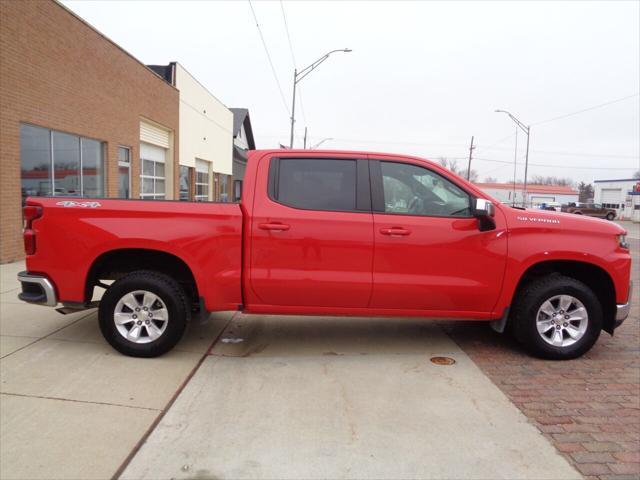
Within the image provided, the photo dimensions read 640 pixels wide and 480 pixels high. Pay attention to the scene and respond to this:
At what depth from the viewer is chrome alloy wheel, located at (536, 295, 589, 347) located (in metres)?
4.74

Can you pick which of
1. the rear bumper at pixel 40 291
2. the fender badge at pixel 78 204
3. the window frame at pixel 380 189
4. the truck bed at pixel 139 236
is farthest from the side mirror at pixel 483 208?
the rear bumper at pixel 40 291

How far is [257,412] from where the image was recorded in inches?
142

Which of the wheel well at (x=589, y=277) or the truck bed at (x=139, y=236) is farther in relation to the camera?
the wheel well at (x=589, y=277)

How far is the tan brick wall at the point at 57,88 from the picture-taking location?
29.3 feet

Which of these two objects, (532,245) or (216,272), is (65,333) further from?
(532,245)

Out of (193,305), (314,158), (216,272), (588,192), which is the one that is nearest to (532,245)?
(314,158)

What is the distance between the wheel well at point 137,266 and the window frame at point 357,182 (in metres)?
1.11

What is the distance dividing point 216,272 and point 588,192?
130314 mm

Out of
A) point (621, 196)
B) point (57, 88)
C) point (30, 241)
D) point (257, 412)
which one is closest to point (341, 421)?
point (257, 412)

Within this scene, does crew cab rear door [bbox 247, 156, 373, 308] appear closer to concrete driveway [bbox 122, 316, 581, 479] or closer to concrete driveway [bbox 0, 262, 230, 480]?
concrete driveway [bbox 122, 316, 581, 479]

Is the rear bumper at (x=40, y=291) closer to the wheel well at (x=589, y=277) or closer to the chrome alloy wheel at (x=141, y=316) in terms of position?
the chrome alloy wheel at (x=141, y=316)

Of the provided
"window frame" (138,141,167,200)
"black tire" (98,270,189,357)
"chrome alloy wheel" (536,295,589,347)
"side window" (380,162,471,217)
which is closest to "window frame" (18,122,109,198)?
"window frame" (138,141,167,200)

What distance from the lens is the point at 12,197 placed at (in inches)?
361

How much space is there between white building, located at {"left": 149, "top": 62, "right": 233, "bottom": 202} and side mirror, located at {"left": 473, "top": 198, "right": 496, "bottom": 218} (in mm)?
17778
